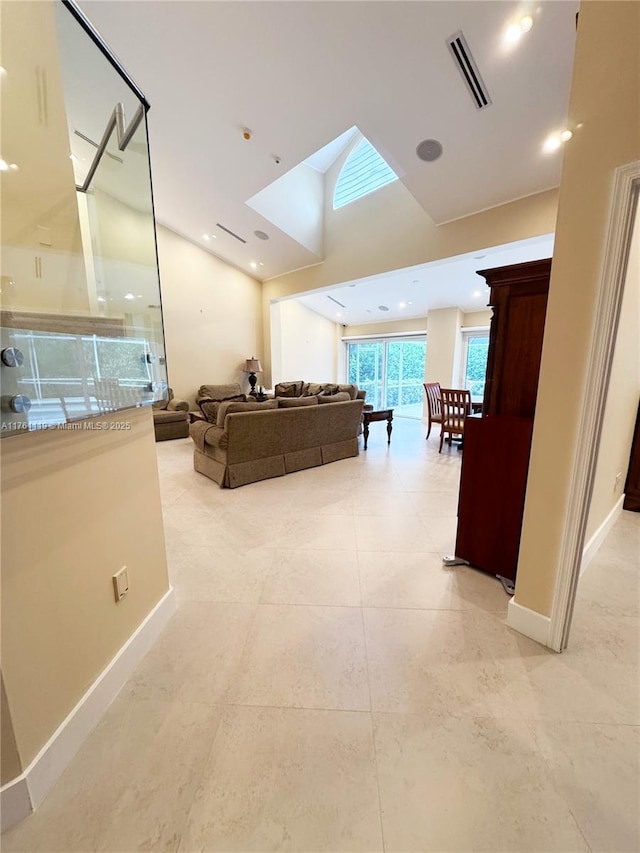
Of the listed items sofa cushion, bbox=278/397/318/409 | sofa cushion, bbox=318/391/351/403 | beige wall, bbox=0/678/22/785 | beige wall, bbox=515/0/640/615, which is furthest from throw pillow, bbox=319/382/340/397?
beige wall, bbox=0/678/22/785

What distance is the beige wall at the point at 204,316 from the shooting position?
5.77m

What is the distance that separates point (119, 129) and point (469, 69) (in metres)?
2.48

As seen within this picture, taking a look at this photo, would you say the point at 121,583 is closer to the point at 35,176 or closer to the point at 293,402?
the point at 35,176

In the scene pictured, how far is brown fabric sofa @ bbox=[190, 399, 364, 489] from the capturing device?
10.4ft

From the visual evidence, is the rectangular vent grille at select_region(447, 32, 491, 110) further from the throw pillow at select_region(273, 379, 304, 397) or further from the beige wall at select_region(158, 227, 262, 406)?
the beige wall at select_region(158, 227, 262, 406)

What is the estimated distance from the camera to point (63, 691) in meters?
1.01

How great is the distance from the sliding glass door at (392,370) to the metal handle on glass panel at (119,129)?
7.08 m

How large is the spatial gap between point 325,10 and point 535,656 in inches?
155

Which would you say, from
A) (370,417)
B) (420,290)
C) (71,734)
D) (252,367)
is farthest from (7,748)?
(420,290)

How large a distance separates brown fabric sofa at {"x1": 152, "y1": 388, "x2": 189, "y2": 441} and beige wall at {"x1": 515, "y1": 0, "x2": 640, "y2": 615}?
5121 millimetres

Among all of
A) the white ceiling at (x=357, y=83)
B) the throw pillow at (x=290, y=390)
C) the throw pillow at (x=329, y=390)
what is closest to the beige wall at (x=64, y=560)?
the white ceiling at (x=357, y=83)

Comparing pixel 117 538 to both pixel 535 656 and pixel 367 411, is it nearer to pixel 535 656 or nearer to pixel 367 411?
pixel 535 656

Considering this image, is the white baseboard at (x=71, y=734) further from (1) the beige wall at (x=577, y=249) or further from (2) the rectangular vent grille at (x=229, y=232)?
(2) the rectangular vent grille at (x=229, y=232)

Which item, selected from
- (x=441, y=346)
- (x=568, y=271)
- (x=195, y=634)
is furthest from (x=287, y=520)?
(x=441, y=346)
